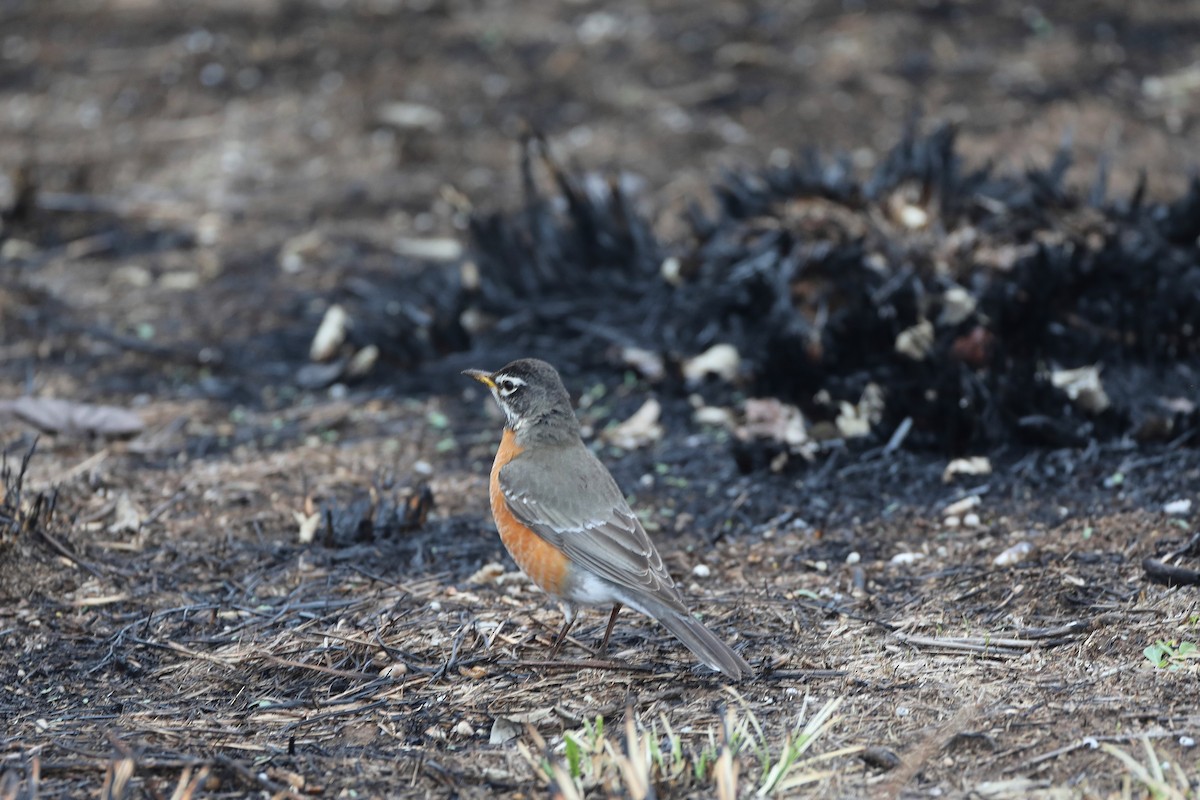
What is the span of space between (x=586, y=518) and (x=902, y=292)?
238 cm

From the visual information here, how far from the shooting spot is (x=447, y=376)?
6.89 meters

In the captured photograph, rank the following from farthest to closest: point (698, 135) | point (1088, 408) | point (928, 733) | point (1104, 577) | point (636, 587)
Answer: point (698, 135) < point (1088, 408) < point (1104, 577) < point (636, 587) < point (928, 733)

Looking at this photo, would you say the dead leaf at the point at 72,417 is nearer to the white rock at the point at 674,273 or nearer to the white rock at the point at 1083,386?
the white rock at the point at 674,273

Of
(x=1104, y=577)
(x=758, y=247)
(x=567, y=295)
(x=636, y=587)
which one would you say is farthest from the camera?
(x=567, y=295)

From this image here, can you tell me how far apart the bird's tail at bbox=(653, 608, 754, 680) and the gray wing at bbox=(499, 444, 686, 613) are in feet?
0.22

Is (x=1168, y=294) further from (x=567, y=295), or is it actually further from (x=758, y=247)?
(x=567, y=295)

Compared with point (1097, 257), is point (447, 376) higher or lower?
lower

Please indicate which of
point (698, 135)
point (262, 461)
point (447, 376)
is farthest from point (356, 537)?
point (698, 135)

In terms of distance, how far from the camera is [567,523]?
4.39m

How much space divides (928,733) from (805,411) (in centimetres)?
259

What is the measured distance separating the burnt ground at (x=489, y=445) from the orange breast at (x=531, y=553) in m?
0.23

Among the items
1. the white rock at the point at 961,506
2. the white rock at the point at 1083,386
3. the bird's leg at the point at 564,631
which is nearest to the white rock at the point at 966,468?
the white rock at the point at 961,506

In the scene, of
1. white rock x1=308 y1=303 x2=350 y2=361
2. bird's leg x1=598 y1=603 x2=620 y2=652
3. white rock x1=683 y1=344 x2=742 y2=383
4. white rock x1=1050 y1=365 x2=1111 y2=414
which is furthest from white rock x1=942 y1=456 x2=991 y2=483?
white rock x1=308 y1=303 x2=350 y2=361

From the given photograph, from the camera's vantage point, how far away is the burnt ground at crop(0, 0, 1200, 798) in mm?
3615
